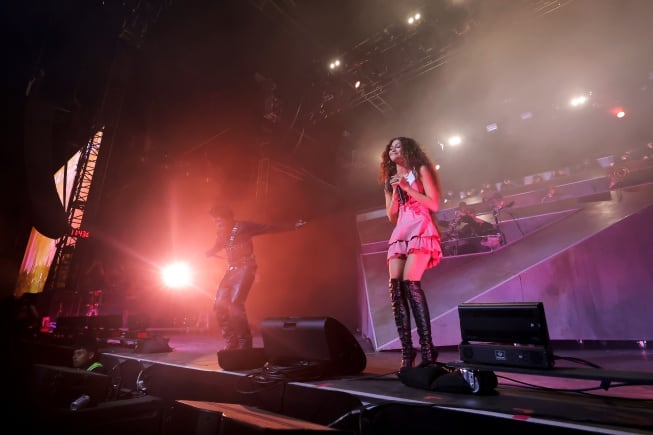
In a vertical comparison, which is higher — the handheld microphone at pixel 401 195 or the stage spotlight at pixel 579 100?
the stage spotlight at pixel 579 100

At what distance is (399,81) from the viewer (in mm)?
7371

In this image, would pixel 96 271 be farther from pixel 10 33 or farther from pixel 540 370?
pixel 540 370

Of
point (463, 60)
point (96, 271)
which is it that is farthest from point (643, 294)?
point (96, 271)

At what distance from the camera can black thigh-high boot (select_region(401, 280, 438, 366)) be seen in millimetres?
2303

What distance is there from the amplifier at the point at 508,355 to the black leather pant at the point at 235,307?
2902 mm

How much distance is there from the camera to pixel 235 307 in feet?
13.5

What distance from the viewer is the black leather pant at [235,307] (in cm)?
404

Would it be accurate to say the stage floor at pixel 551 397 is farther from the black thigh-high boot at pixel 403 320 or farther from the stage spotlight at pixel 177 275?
the stage spotlight at pixel 177 275

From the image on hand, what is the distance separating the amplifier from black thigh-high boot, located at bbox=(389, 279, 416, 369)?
21.8 inches

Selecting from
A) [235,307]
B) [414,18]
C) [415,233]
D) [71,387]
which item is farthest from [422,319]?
[414,18]

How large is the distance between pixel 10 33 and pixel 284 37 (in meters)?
6.34

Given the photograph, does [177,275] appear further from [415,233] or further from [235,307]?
[415,233]

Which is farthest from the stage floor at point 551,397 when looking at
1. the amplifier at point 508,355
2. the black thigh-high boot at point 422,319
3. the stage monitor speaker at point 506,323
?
the black thigh-high boot at point 422,319

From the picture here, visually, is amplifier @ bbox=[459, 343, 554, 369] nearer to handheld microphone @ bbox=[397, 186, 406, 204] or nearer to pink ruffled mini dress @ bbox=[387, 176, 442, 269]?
pink ruffled mini dress @ bbox=[387, 176, 442, 269]
